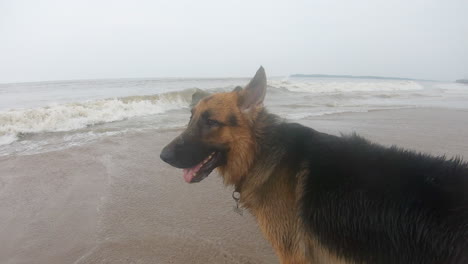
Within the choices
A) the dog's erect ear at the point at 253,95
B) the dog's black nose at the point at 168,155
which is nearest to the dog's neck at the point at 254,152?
the dog's erect ear at the point at 253,95

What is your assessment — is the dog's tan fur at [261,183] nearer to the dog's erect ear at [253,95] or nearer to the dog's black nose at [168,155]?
the dog's erect ear at [253,95]

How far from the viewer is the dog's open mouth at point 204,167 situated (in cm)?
276

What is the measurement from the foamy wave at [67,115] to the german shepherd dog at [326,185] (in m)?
9.99

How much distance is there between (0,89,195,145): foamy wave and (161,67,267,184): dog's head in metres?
9.69

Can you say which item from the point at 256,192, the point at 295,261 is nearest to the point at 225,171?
the point at 256,192

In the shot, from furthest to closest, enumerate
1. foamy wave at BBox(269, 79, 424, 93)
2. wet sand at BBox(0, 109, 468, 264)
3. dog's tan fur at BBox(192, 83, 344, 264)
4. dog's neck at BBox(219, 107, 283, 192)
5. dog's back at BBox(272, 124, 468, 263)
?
1. foamy wave at BBox(269, 79, 424, 93)
2. wet sand at BBox(0, 109, 468, 264)
3. dog's neck at BBox(219, 107, 283, 192)
4. dog's tan fur at BBox(192, 83, 344, 264)
5. dog's back at BBox(272, 124, 468, 263)

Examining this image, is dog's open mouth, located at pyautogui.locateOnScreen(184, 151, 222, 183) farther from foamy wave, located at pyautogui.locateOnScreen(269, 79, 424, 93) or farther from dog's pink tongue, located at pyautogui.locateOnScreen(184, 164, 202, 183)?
foamy wave, located at pyautogui.locateOnScreen(269, 79, 424, 93)

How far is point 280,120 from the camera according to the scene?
284 cm

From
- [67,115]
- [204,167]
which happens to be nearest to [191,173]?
[204,167]

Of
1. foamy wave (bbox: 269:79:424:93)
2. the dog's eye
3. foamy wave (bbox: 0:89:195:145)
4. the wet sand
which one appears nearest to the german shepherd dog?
the dog's eye

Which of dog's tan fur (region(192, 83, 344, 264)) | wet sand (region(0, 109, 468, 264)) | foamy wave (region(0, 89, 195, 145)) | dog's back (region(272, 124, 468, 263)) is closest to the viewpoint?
dog's back (region(272, 124, 468, 263))

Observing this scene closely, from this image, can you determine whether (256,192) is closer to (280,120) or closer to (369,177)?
(280,120)

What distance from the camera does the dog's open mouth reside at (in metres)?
2.76

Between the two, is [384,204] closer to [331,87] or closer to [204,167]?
[204,167]
